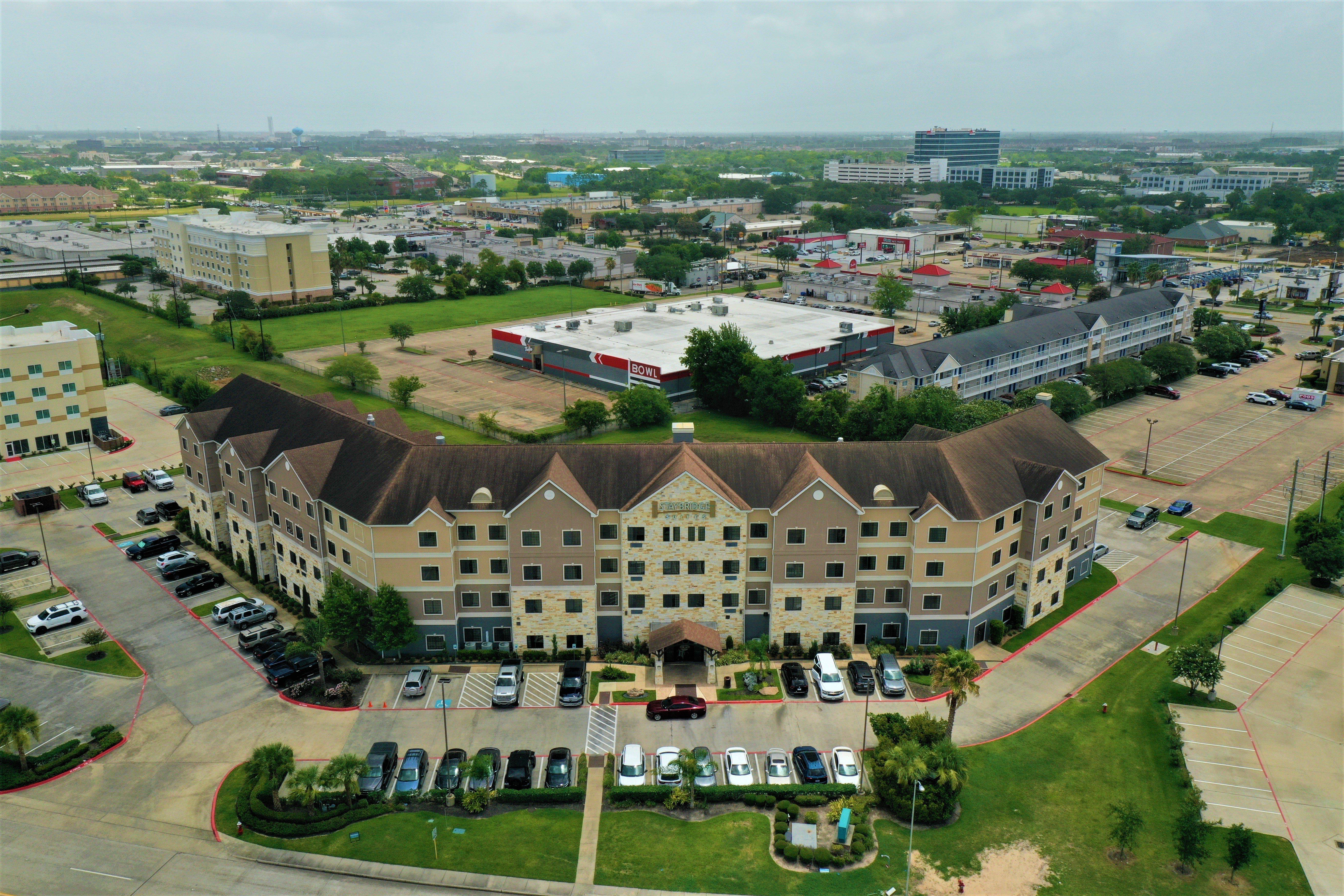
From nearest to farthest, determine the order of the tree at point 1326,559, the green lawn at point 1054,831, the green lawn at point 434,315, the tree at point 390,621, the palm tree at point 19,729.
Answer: the green lawn at point 1054,831
the palm tree at point 19,729
the tree at point 390,621
the tree at point 1326,559
the green lawn at point 434,315

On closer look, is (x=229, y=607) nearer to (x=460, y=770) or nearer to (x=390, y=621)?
(x=390, y=621)

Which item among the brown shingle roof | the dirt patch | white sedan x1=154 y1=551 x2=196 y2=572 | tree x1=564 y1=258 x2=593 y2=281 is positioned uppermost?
tree x1=564 y1=258 x2=593 y2=281

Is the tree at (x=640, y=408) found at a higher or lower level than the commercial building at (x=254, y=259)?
lower

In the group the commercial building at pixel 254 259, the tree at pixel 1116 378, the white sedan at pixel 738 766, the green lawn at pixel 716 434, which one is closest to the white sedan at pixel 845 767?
the white sedan at pixel 738 766

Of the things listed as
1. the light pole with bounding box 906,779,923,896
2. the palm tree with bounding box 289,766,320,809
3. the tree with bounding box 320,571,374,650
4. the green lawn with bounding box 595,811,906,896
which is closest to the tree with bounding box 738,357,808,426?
the tree with bounding box 320,571,374,650

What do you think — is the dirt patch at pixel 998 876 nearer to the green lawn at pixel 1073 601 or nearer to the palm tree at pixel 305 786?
the green lawn at pixel 1073 601

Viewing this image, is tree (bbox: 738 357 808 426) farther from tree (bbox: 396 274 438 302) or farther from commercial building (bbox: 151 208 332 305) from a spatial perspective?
commercial building (bbox: 151 208 332 305)
